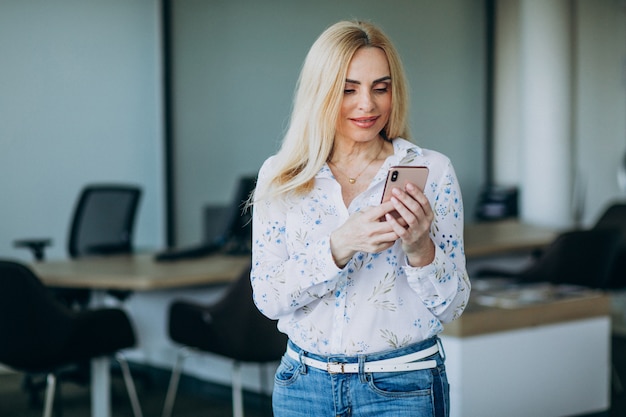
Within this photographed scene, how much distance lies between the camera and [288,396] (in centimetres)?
191

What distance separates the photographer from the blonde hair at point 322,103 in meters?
1.88

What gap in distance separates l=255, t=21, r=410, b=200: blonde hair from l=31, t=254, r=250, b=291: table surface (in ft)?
6.90

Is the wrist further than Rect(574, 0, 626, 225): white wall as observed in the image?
No

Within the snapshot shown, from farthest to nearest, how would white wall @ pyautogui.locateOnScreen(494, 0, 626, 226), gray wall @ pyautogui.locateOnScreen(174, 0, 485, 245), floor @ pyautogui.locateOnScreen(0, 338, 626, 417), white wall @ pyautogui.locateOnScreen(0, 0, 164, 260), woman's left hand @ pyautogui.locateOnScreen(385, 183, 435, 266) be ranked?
1. white wall @ pyautogui.locateOnScreen(494, 0, 626, 226)
2. gray wall @ pyautogui.locateOnScreen(174, 0, 485, 245)
3. white wall @ pyautogui.locateOnScreen(0, 0, 164, 260)
4. floor @ pyautogui.locateOnScreen(0, 338, 626, 417)
5. woman's left hand @ pyautogui.locateOnScreen(385, 183, 435, 266)

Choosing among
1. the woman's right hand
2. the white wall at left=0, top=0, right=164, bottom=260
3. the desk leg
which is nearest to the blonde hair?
the woman's right hand

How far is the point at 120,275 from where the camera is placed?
4.29 metres

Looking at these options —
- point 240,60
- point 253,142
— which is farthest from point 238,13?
point 253,142

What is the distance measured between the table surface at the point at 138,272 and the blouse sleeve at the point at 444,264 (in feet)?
7.35

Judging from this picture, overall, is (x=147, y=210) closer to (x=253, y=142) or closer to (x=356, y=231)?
(x=253, y=142)

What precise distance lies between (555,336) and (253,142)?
4230 millimetres

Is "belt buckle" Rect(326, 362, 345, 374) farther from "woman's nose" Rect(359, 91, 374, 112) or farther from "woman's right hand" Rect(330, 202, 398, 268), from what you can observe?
"woman's nose" Rect(359, 91, 374, 112)

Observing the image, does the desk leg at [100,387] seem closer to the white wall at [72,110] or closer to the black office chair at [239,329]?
the black office chair at [239,329]

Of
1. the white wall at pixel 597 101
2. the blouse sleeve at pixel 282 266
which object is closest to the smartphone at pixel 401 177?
the blouse sleeve at pixel 282 266

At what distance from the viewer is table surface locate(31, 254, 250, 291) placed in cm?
420
